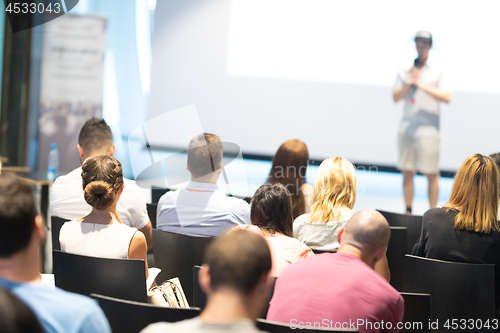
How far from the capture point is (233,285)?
37.3 inches

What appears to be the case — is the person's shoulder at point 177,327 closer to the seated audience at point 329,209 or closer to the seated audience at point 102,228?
the seated audience at point 102,228

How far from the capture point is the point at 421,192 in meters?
5.64

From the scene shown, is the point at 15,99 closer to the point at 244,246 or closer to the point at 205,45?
the point at 205,45

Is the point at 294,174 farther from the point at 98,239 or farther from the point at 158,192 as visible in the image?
the point at 98,239

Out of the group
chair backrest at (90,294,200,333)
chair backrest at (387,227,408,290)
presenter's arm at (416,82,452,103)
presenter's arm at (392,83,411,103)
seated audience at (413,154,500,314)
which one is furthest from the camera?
presenter's arm at (392,83,411,103)

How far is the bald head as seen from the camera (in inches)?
57.5

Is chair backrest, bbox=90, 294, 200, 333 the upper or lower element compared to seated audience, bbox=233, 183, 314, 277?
lower

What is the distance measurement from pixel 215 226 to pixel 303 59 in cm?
347

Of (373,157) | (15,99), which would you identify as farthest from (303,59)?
(15,99)

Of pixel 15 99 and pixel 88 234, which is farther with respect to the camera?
pixel 15 99

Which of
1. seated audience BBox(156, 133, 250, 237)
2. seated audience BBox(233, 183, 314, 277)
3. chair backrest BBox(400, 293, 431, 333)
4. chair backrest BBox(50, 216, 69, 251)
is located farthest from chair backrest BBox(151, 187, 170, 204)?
chair backrest BBox(400, 293, 431, 333)

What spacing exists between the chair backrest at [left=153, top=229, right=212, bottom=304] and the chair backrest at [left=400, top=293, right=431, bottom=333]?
92 centimetres

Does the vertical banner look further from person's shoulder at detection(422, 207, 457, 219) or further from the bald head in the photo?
the bald head

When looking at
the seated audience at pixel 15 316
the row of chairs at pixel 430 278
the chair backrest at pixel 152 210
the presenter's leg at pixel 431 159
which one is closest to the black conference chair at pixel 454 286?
the row of chairs at pixel 430 278
